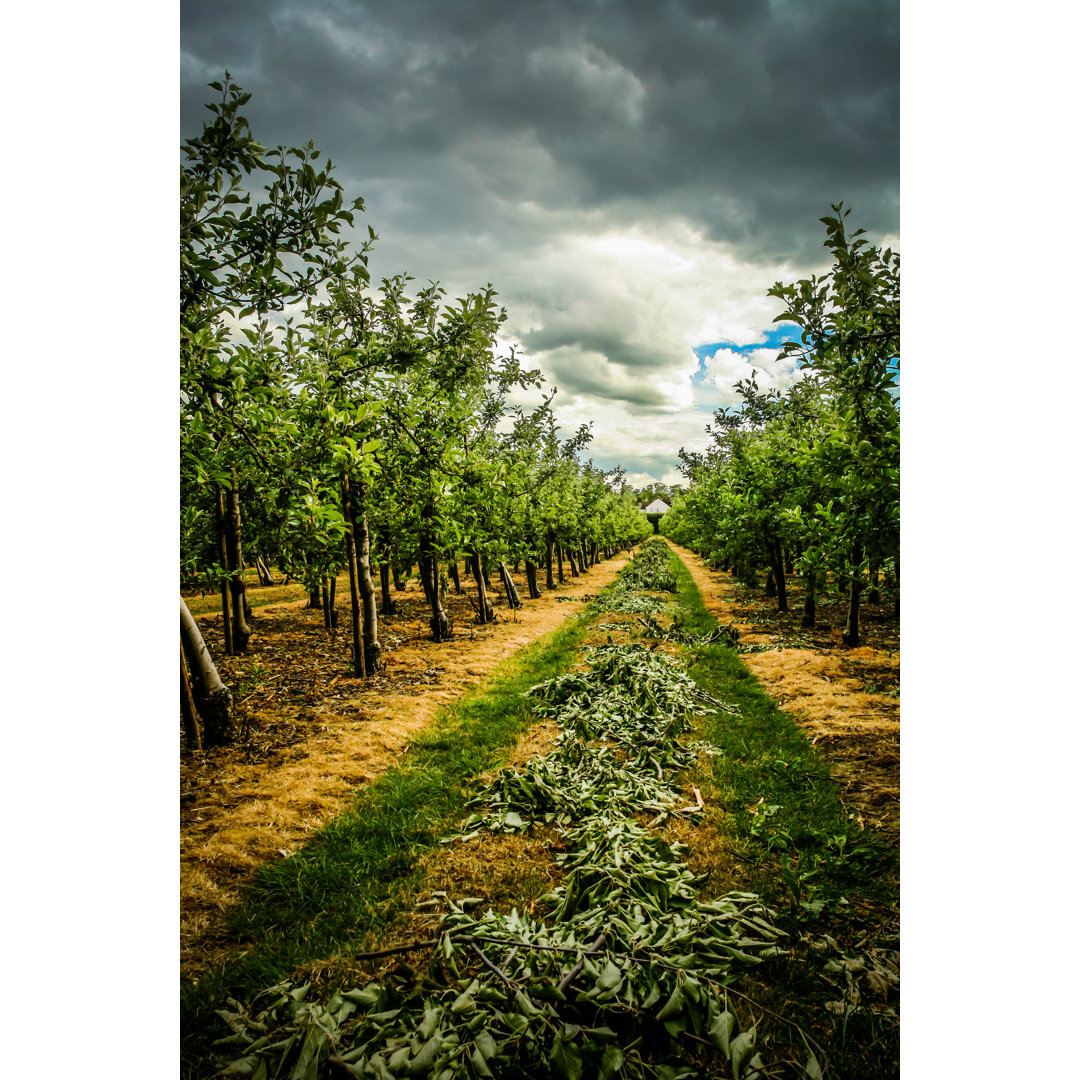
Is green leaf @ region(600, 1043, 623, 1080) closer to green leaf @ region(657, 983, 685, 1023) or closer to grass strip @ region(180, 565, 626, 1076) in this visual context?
green leaf @ region(657, 983, 685, 1023)

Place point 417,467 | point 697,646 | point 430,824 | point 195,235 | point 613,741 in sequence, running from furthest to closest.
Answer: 1. point 697,646
2. point 417,467
3. point 613,741
4. point 430,824
5. point 195,235

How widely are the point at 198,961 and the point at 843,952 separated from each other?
369cm

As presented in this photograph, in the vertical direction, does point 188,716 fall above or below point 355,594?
below

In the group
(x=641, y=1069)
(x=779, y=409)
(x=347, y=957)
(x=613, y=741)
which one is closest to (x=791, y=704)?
(x=613, y=741)

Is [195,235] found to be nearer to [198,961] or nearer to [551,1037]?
[198,961]

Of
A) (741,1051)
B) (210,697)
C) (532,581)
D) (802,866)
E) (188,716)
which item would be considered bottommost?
(802,866)

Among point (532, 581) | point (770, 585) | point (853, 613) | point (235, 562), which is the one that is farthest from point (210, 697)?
point (770, 585)

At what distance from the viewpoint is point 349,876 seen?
3561 mm

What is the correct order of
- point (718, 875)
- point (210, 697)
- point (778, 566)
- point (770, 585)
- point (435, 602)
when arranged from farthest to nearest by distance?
1. point (770, 585)
2. point (778, 566)
3. point (435, 602)
4. point (210, 697)
5. point (718, 875)

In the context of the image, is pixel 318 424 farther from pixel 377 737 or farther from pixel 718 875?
pixel 718 875

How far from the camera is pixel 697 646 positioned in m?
10.4

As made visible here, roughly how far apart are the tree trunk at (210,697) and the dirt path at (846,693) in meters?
6.58

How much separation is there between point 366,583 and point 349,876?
5.61 meters

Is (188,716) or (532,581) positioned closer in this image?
(188,716)
